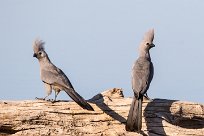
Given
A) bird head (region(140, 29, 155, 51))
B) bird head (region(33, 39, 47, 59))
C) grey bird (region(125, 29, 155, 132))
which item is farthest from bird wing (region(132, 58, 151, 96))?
bird head (region(33, 39, 47, 59))

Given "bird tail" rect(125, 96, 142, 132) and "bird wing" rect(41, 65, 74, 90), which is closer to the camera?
"bird tail" rect(125, 96, 142, 132)

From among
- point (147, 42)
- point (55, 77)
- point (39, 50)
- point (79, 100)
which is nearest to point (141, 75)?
point (147, 42)

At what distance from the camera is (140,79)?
36.7ft

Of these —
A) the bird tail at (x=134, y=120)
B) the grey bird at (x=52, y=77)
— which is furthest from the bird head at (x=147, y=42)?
the bird tail at (x=134, y=120)

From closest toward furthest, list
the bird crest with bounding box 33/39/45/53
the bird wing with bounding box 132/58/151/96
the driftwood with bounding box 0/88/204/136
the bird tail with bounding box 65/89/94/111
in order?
the driftwood with bounding box 0/88/204/136 → the bird tail with bounding box 65/89/94/111 → the bird wing with bounding box 132/58/151/96 → the bird crest with bounding box 33/39/45/53

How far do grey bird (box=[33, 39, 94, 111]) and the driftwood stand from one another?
16 cm

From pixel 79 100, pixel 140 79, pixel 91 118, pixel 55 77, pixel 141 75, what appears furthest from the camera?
pixel 55 77

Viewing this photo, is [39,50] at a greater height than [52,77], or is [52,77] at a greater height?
[39,50]

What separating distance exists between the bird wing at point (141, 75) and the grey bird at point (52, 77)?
1.03 m

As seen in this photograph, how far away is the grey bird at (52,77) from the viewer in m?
10.7

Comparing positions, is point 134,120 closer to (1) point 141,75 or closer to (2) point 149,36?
(1) point 141,75

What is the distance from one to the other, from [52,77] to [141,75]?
1.80 metres

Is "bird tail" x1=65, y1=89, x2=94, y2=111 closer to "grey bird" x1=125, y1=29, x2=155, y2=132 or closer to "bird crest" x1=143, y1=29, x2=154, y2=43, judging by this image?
"grey bird" x1=125, y1=29, x2=155, y2=132

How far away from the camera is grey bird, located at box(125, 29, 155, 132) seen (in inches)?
400
